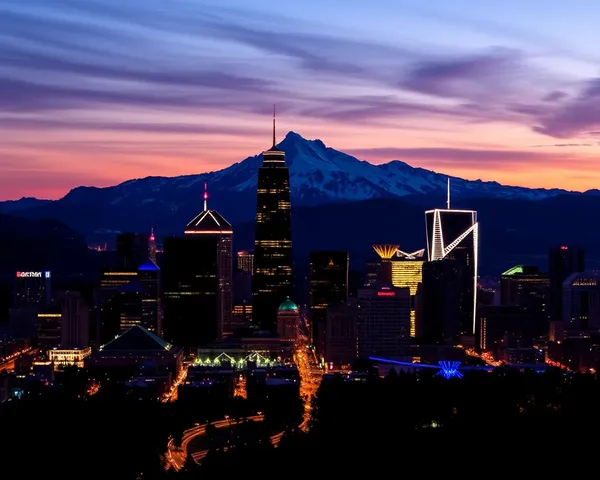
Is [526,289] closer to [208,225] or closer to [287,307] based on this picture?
[287,307]

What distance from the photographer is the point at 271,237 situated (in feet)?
378

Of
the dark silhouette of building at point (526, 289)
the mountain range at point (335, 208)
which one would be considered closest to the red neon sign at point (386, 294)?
the dark silhouette of building at point (526, 289)

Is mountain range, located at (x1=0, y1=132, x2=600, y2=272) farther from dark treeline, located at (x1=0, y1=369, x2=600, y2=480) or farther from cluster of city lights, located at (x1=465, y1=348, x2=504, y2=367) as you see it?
dark treeline, located at (x1=0, y1=369, x2=600, y2=480)

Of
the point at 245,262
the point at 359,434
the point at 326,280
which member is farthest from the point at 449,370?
the point at 245,262

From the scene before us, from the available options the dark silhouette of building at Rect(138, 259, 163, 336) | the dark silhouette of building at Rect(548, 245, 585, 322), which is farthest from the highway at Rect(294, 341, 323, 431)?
the dark silhouette of building at Rect(548, 245, 585, 322)

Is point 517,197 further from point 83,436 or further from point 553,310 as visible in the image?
point 83,436

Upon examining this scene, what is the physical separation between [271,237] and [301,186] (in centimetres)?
6434

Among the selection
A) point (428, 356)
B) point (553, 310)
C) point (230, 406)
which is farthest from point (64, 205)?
point (230, 406)

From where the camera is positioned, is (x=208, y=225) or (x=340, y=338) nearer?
(x=340, y=338)

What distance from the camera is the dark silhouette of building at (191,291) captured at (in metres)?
98.4

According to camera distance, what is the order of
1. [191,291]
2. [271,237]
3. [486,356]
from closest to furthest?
[486,356] → [191,291] → [271,237]

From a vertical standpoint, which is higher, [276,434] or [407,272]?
[407,272]

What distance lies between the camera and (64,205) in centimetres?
17438

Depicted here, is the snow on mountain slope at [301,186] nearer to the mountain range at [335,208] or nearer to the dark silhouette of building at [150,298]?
the mountain range at [335,208]
